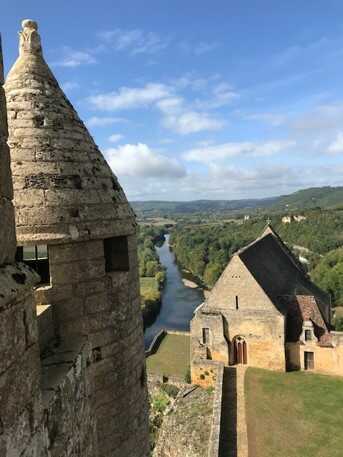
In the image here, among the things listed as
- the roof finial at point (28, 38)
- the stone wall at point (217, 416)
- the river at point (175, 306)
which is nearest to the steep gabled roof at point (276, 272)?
the stone wall at point (217, 416)

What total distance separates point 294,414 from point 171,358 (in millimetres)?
15679

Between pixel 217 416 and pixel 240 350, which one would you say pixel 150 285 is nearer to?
pixel 240 350

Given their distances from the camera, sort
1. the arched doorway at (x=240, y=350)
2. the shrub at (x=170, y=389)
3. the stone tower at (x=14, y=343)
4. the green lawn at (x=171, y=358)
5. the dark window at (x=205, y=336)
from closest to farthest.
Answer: the stone tower at (x=14, y=343), the arched doorway at (x=240, y=350), the dark window at (x=205, y=336), the shrub at (x=170, y=389), the green lawn at (x=171, y=358)

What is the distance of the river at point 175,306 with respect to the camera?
170ft

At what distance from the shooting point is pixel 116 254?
5.79 meters

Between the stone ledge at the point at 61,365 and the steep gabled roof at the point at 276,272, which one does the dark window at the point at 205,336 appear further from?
the stone ledge at the point at 61,365

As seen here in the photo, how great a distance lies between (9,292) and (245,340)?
25341 mm

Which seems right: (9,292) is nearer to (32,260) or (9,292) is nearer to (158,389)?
(32,260)

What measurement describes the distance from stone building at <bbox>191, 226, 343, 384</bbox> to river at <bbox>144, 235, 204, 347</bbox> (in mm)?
19442

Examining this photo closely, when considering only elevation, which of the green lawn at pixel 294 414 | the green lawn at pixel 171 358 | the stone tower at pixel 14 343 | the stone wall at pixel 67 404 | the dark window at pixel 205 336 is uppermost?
the stone tower at pixel 14 343

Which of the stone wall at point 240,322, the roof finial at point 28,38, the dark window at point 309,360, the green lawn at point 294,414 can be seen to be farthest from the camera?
the stone wall at point 240,322

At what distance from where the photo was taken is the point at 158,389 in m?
28.6

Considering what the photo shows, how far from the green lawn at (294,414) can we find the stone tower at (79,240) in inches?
562

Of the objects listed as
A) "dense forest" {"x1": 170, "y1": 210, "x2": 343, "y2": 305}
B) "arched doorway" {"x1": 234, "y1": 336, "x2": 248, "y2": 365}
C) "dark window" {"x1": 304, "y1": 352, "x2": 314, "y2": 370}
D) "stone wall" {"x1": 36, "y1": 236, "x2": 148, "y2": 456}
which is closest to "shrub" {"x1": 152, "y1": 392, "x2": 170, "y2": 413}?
"arched doorway" {"x1": 234, "y1": 336, "x2": 248, "y2": 365}
